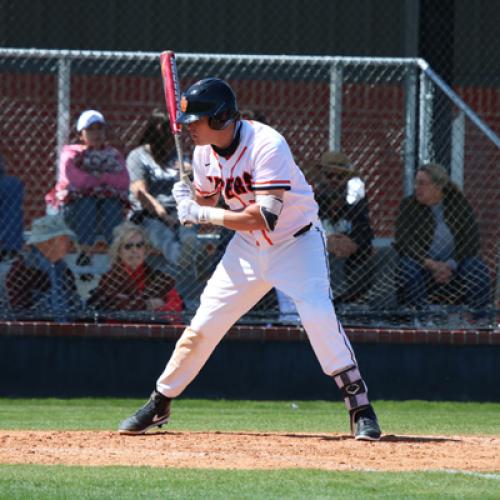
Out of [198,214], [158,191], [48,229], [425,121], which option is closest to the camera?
[198,214]

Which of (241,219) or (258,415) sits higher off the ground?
(241,219)

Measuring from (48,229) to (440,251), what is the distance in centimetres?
305

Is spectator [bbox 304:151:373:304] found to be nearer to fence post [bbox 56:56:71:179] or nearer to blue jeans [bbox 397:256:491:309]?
blue jeans [bbox 397:256:491:309]

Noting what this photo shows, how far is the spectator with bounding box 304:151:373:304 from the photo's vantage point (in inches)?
420

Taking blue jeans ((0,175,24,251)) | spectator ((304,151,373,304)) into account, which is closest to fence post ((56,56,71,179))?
blue jeans ((0,175,24,251))

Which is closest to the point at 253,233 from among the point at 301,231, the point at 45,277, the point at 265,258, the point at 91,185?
the point at 265,258

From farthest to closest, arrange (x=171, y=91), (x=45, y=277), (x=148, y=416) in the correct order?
(x=45, y=277)
(x=171, y=91)
(x=148, y=416)

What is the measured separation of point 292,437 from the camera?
7672mm

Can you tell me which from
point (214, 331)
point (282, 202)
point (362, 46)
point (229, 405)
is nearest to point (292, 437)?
point (214, 331)

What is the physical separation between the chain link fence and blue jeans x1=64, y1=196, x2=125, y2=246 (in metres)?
0.01

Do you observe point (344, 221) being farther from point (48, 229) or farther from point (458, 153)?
point (48, 229)

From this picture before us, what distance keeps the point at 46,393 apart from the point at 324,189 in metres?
2.68

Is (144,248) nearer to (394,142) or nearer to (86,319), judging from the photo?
(86,319)

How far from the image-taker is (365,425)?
24.0 ft
